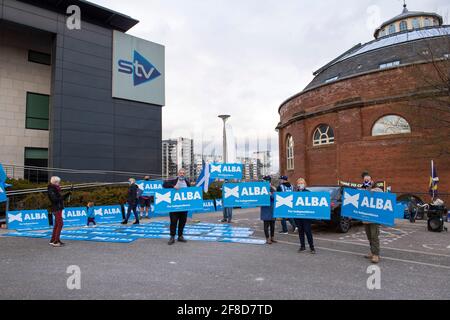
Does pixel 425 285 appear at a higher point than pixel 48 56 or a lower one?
lower

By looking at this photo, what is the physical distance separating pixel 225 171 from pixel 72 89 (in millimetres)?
11985

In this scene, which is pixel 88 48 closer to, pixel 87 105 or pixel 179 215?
pixel 87 105

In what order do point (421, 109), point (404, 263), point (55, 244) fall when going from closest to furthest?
point (404, 263) < point (55, 244) < point (421, 109)

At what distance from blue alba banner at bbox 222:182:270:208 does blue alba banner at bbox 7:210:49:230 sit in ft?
22.5

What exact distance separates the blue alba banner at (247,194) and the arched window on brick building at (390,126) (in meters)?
15.0

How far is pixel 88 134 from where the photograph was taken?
2061 cm

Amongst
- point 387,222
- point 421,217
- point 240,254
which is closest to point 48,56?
point 240,254

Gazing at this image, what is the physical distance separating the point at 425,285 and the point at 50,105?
22.4m

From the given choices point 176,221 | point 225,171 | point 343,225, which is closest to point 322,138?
point 225,171

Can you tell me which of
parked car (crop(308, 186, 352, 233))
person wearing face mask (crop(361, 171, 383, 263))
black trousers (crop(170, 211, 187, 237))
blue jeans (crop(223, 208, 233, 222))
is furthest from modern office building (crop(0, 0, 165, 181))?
person wearing face mask (crop(361, 171, 383, 263))

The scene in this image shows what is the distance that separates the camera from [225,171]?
15641 millimetres

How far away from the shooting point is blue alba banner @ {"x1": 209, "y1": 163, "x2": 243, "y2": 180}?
1540 centimetres

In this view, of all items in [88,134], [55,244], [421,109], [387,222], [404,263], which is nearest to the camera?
[404,263]

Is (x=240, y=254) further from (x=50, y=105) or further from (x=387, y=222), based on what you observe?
(x=50, y=105)
